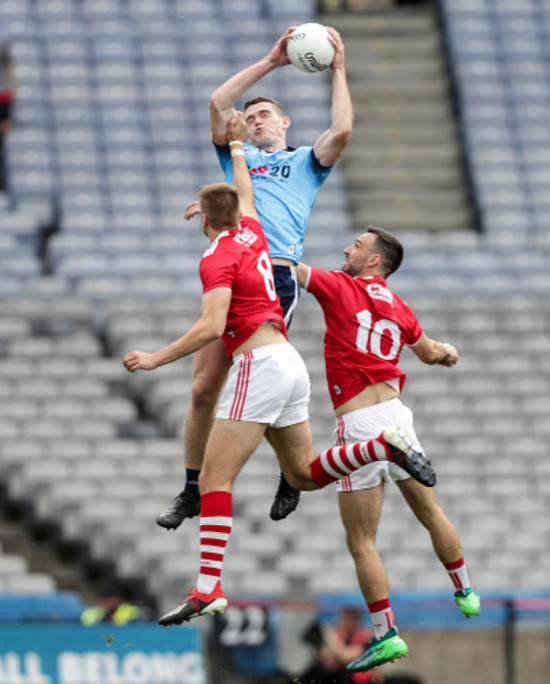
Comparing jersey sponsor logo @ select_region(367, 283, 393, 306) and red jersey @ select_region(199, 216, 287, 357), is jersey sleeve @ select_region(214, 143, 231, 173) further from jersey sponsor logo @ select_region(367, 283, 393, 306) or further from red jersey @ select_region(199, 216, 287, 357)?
jersey sponsor logo @ select_region(367, 283, 393, 306)

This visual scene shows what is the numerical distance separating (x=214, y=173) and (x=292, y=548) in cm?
590

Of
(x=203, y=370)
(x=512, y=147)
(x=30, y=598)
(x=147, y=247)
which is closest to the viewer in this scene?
(x=203, y=370)

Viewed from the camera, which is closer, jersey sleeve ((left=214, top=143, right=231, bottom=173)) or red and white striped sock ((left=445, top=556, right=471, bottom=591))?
jersey sleeve ((left=214, top=143, right=231, bottom=173))

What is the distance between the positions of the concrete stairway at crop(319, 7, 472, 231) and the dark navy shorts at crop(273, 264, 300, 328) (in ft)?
35.8

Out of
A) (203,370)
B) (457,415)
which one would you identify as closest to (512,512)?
(457,415)

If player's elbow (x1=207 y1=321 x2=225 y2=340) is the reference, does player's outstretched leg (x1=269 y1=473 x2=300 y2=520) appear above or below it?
below

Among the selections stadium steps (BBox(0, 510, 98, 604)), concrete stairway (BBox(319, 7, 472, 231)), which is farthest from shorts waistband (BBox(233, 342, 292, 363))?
concrete stairway (BBox(319, 7, 472, 231))

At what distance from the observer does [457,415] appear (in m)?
16.4

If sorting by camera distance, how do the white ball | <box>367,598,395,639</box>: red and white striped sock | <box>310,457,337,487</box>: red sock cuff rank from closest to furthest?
<box>310,457,337,487</box>: red sock cuff < the white ball < <box>367,598,395,639</box>: red and white striped sock

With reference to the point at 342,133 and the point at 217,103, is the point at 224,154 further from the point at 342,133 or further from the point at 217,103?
the point at 342,133

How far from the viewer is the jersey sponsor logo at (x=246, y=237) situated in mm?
8023

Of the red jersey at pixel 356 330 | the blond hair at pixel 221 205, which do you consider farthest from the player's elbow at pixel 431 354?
the blond hair at pixel 221 205

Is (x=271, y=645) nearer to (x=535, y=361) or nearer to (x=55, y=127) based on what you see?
(x=535, y=361)

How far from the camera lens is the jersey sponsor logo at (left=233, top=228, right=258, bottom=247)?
8.02 m
